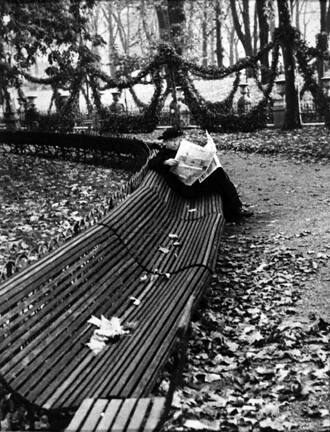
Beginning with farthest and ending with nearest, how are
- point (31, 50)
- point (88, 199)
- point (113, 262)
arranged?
1. point (31, 50)
2. point (88, 199)
3. point (113, 262)

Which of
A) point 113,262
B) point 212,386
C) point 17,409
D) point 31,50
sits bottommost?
point 212,386

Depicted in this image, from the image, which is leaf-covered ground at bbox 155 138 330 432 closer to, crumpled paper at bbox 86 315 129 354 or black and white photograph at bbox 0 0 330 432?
black and white photograph at bbox 0 0 330 432

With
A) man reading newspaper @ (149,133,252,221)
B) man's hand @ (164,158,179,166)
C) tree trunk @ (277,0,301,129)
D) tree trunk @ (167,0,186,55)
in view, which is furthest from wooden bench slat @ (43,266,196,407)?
tree trunk @ (167,0,186,55)

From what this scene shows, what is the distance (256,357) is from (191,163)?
4681mm

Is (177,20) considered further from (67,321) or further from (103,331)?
(67,321)

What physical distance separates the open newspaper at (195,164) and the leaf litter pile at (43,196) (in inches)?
72.9

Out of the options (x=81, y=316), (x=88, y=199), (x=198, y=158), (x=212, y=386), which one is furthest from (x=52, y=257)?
(x=88, y=199)

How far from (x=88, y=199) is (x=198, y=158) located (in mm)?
2836

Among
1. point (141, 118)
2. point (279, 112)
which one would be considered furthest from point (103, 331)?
point (141, 118)

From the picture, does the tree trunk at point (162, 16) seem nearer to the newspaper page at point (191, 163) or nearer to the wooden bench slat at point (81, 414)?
the newspaper page at point (191, 163)

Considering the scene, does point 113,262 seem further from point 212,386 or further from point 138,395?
point 138,395

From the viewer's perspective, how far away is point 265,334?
193 inches

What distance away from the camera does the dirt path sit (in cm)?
585

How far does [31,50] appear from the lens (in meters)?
14.9
